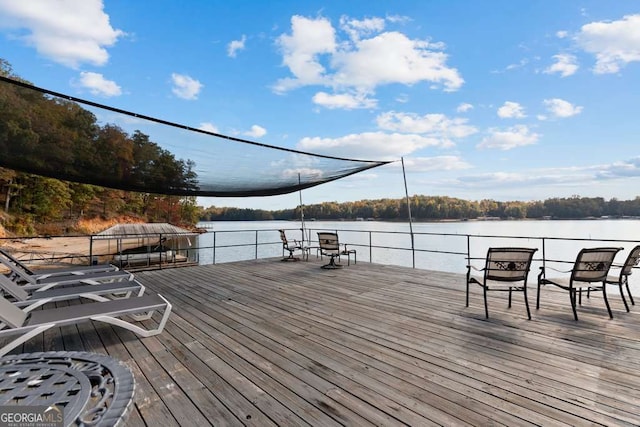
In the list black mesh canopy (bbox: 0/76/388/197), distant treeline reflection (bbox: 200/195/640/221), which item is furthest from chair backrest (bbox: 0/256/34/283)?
distant treeline reflection (bbox: 200/195/640/221)

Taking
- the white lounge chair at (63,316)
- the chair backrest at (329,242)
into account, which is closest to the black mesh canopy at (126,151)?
the chair backrest at (329,242)

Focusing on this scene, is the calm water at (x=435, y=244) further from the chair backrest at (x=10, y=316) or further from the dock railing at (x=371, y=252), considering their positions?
the chair backrest at (x=10, y=316)

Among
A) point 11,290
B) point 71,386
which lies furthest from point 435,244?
point 71,386

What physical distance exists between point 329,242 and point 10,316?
188 inches

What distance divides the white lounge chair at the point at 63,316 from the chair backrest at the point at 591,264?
13.1 feet

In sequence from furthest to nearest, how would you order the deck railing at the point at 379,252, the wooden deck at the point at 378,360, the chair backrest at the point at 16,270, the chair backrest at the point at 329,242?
the chair backrest at the point at 329,242, the deck railing at the point at 379,252, the chair backrest at the point at 16,270, the wooden deck at the point at 378,360

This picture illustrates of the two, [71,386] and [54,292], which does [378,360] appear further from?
[54,292]

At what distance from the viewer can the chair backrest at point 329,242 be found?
6.26 m

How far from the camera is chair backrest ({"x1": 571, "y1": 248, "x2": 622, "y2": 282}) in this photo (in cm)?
311

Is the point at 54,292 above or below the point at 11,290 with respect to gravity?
below

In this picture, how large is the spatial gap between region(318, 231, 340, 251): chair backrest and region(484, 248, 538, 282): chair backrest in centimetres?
319

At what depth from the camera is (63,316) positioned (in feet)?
8.20

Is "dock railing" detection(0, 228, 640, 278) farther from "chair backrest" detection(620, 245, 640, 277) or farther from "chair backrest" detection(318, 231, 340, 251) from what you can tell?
"chair backrest" detection(620, 245, 640, 277)

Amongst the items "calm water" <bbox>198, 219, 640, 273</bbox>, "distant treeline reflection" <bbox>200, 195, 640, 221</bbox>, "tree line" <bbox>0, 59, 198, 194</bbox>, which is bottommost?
"calm water" <bbox>198, 219, 640, 273</bbox>
